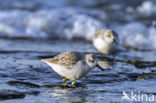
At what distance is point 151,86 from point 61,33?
7.77 m

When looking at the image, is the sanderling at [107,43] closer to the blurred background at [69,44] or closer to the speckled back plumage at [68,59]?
the blurred background at [69,44]

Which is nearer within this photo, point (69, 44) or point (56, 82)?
point (56, 82)

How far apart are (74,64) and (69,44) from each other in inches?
226

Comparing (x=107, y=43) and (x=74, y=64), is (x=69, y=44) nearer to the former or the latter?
(x=107, y=43)

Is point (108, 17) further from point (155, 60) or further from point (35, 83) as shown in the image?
point (35, 83)

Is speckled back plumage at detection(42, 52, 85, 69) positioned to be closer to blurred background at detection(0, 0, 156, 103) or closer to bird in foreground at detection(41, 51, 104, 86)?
bird in foreground at detection(41, 51, 104, 86)

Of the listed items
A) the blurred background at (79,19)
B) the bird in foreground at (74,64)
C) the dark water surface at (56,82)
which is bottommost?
the dark water surface at (56,82)

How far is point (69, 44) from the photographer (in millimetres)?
12438

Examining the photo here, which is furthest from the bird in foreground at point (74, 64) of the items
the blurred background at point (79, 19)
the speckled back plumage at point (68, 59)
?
the blurred background at point (79, 19)

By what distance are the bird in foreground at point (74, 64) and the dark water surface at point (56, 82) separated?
265 millimetres

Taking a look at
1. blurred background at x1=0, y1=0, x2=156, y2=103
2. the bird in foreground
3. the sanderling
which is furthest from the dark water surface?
the sanderling

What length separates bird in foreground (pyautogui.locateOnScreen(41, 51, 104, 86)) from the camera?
6668 millimetres

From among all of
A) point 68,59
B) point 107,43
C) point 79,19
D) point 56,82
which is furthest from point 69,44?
point 68,59

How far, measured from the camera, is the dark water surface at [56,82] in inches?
236
